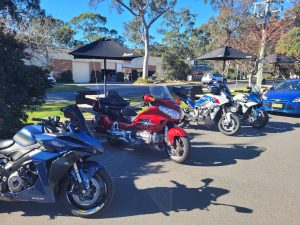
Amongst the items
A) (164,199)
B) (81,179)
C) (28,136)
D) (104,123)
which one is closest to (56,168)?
(81,179)

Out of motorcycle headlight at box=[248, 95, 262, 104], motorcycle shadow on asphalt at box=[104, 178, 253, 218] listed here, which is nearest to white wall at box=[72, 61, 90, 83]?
motorcycle headlight at box=[248, 95, 262, 104]

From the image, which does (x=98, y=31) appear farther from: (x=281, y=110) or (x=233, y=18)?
(x=281, y=110)

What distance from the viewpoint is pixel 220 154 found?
20.7ft

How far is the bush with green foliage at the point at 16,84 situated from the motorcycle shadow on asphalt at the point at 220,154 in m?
3.56

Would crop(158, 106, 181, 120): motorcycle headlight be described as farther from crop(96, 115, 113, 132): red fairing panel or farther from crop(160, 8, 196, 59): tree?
crop(160, 8, 196, 59): tree

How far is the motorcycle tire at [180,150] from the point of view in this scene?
5.51 metres

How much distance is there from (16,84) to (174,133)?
346cm

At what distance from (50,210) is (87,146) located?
3.33 ft

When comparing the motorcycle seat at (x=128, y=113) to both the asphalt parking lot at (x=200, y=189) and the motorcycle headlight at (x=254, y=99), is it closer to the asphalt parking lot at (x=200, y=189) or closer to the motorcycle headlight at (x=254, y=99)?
the asphalt parking lot at (x=200, y=189)

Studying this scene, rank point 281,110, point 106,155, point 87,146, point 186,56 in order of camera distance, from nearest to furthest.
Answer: point 87,146 < point 106,155 < point 281,110 < point 186,56

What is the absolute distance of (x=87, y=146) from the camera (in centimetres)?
350

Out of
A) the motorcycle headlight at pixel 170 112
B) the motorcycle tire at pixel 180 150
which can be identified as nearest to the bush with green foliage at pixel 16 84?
the motorcycle headlight at pixel 170 112

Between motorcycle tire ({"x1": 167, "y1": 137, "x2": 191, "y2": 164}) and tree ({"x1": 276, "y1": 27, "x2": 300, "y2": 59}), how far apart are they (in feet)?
68.3

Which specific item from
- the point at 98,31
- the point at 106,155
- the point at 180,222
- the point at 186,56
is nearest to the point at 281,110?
the point at 106,155
